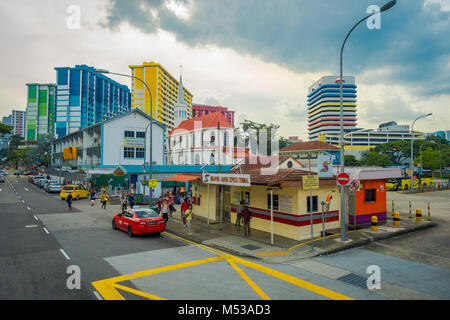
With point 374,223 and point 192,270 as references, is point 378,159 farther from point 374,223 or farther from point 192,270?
point 192,270

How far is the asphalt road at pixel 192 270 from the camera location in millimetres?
7848

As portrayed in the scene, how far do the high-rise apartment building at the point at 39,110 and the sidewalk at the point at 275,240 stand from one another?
198 meters

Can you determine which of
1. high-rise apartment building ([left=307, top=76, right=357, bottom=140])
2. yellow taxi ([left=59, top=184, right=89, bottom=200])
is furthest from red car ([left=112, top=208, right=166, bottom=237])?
high-rise apartment building ([left=307, top=76, right=357, bottom=140])

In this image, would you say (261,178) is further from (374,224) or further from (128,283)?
(128,283)

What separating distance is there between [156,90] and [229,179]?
5056 inches

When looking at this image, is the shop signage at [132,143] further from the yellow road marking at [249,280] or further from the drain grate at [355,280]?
the drain grate at [355,280]

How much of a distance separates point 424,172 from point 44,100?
207 metres

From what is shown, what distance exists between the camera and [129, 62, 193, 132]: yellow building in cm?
13438

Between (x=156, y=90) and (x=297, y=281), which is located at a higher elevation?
(x=156, y=90)

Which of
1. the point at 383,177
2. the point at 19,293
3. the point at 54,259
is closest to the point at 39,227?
the point at 54,259

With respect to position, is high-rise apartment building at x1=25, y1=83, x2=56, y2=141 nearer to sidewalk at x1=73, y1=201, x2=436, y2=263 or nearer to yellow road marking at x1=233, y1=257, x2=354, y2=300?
sidewalk at x1=73, y1=201, x2=436, y2=263

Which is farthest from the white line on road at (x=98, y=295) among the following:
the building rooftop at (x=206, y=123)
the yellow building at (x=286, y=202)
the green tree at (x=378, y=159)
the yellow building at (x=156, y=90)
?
the yellow building at (x=156, y=90)

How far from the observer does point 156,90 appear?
135 meters

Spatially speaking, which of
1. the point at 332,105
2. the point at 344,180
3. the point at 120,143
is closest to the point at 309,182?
the point at 344,180
